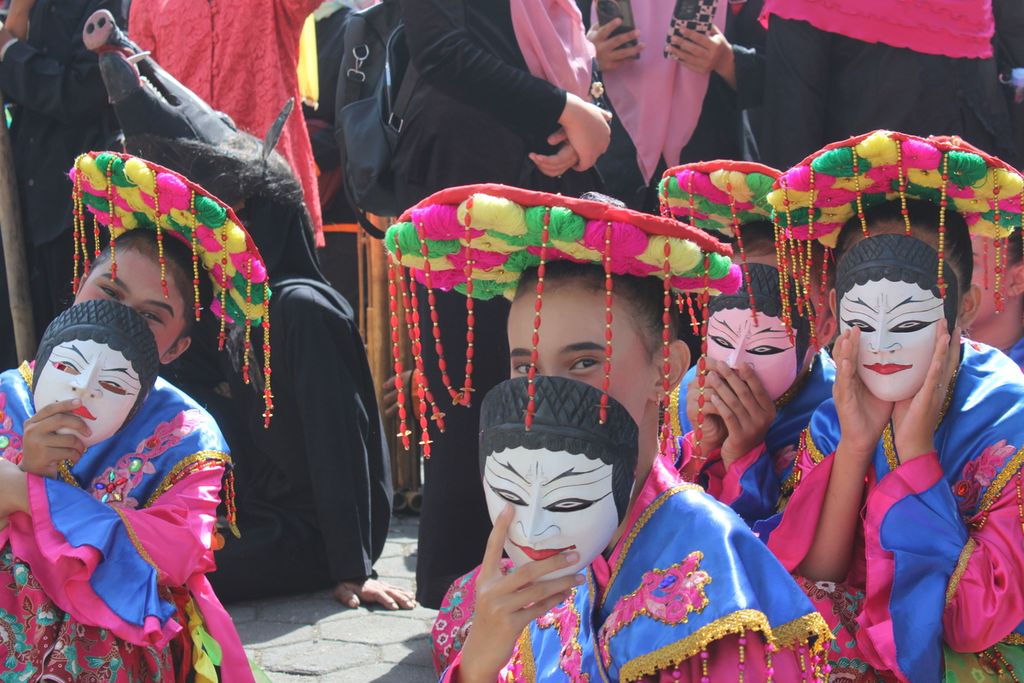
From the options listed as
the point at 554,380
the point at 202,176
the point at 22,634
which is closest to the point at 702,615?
the point at 554,380

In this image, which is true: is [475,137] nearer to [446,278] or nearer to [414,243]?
[446,278]

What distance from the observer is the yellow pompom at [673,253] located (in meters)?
2.06

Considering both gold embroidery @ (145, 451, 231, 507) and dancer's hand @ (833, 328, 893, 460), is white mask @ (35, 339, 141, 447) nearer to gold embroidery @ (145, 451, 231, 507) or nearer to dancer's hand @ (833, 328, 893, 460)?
gold embroidery @ (145, 451, 231, 507)

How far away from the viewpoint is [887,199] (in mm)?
2676

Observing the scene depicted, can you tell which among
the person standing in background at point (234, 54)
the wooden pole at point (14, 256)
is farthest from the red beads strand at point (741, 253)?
the wooden pole at point (14, 256)

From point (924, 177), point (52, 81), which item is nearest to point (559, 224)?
point (924, 177)

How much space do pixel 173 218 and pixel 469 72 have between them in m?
1.07

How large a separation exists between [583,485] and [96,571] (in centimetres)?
130

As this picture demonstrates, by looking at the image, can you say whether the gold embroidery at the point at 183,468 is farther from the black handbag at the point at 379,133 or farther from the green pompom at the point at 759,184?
the green pompom at the point at 759,184

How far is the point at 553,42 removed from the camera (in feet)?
12.6

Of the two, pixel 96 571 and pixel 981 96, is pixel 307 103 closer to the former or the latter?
pixel 981 96

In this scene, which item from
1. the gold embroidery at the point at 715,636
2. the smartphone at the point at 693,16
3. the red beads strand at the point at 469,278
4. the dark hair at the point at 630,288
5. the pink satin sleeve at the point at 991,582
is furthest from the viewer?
the smartphone at the point at 693,16

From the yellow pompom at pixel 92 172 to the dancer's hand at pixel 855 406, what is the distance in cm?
169

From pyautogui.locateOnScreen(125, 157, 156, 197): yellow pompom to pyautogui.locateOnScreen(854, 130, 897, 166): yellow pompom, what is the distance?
1.55 meters
